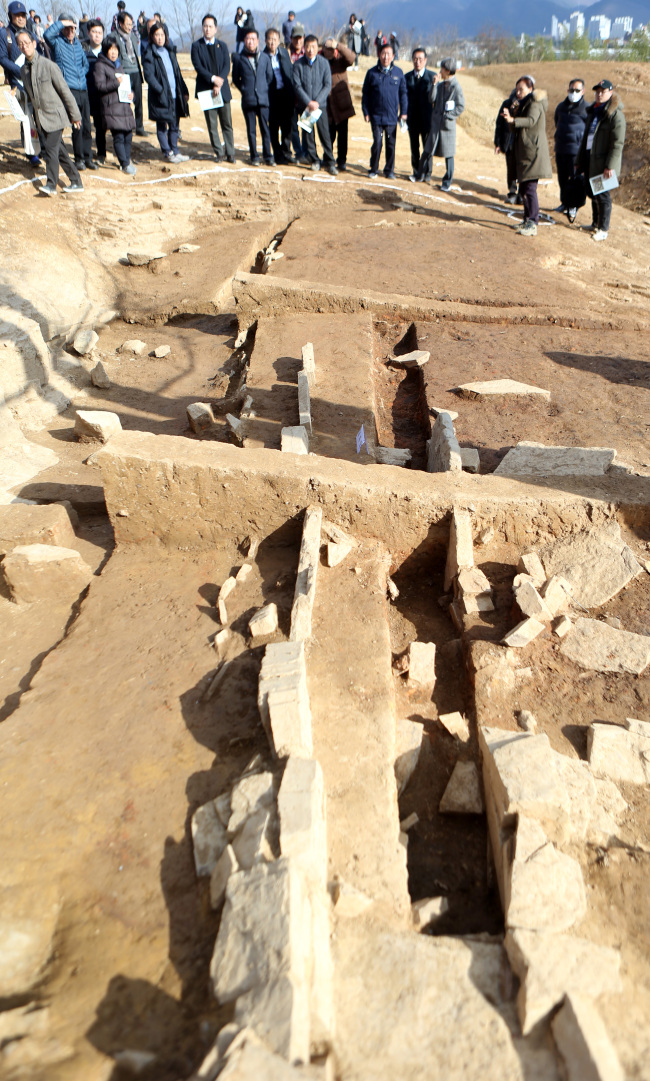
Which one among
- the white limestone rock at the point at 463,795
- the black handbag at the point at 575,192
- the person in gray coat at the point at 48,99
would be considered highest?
the person in gray coat at the point at 48,99

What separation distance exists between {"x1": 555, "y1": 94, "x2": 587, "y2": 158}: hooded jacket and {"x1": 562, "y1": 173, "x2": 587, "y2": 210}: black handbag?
35cm

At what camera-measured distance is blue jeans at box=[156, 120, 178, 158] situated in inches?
434

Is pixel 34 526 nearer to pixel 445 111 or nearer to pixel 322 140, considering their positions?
pixel 445 111

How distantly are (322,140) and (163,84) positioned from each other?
281 cm

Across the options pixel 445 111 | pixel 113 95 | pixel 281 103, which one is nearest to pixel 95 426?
pixel 113 95

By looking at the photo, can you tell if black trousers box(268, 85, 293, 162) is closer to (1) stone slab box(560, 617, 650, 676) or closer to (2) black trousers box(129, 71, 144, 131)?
(2) black trousers box(129, 71, 144, 131)

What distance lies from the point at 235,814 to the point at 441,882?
0.93 m

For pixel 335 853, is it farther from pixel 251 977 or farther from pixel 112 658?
pixel 112 658

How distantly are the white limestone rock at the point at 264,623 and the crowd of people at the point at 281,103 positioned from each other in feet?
28.7

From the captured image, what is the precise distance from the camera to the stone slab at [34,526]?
4.08 meters

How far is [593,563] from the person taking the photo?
3.73 m

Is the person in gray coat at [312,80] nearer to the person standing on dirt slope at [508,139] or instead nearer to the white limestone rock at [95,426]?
the person standing on dirt slope at [508,139]

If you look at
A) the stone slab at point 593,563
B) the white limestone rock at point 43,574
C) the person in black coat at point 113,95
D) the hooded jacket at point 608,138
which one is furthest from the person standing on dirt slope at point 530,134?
the white limestone rock at point 43,574

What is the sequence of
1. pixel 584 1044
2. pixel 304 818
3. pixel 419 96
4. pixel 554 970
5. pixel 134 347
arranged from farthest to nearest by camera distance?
1. pixel 419 96
2. pixel 134 347
3. pixel 304 818
4. pixel 554 970
5. pixel 584 1044
